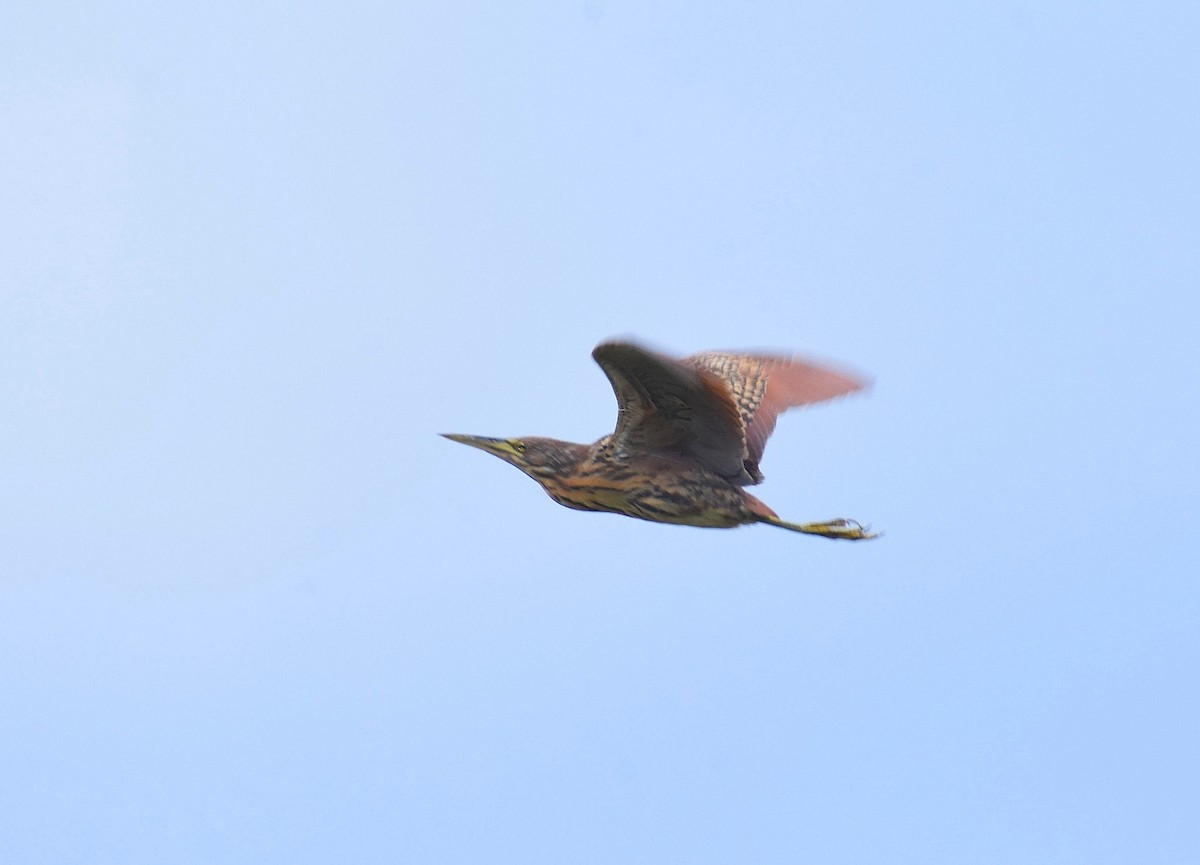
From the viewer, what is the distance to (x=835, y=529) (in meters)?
9.46

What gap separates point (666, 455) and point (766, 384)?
1.32 meters

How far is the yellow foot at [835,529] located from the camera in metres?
9.40

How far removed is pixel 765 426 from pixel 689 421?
99cm

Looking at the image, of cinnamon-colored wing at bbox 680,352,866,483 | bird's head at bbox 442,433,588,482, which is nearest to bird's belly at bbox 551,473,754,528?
bird's head at bbox 442,433,588,482

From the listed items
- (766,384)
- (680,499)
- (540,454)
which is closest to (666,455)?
(680,499)

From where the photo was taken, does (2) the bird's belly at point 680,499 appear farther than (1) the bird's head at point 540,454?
No

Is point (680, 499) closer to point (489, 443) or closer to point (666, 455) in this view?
point (666, 455)

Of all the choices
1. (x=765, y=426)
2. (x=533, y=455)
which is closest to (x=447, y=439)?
(x=533, y=455)

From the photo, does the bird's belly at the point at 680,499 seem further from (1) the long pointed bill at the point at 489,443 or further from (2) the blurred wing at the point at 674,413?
(1) the long pointed bill at the point at 489,443

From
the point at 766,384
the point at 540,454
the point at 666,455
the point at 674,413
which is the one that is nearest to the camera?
the point at 674,413

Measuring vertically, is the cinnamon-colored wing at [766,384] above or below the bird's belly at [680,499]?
above

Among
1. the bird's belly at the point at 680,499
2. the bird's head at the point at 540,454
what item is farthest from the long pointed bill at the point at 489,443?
the bird's belly at the point at 680,499

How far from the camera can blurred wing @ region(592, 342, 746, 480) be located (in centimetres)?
851

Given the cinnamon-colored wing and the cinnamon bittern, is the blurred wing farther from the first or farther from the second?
the cinnamon-colored wing
